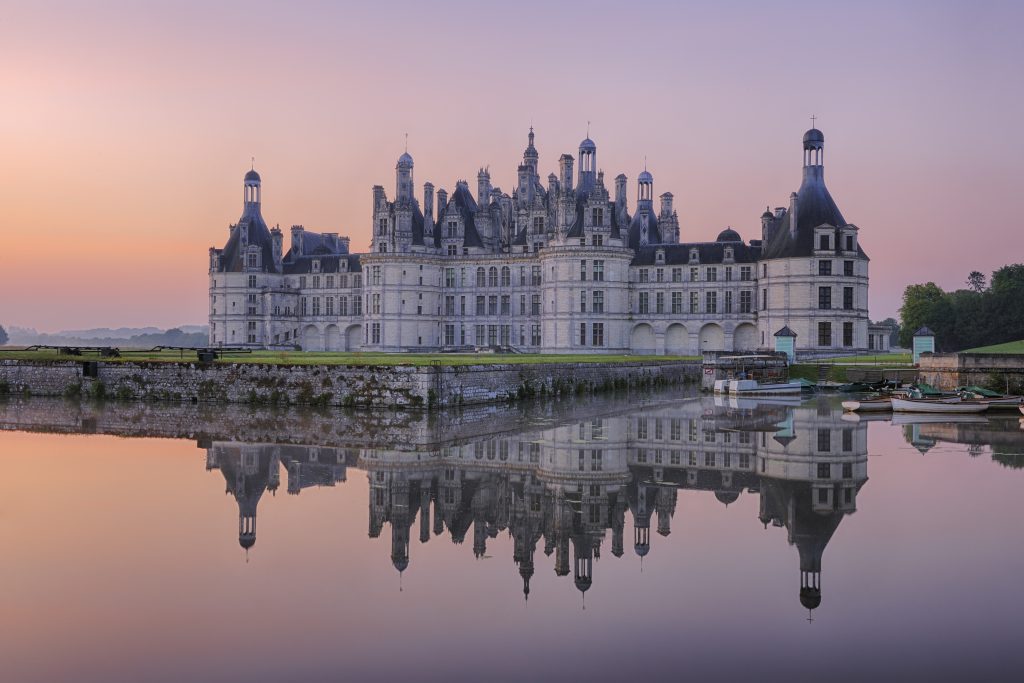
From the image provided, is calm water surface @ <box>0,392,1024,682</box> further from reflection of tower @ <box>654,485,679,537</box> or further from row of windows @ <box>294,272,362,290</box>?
row of windows @ <box>294,272,362,290</box>

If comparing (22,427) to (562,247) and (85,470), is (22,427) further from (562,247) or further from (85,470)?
(562,247)

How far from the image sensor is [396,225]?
6769 cm

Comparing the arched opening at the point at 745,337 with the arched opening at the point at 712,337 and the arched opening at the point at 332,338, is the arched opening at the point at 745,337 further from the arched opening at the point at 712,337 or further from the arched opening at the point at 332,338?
the arched opening at the point at 332,338

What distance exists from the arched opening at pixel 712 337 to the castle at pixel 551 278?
0.35ft

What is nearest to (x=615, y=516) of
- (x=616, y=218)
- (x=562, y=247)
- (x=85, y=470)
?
(x=85, y=470)

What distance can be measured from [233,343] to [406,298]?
1740 cm

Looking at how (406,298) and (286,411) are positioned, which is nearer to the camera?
(286,411)

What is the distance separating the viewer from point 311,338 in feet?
256

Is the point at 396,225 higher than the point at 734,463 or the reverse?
higher

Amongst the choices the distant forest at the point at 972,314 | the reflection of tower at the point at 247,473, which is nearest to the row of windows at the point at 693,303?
the distant forest at the point at 972,314

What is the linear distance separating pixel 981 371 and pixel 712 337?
29217mm

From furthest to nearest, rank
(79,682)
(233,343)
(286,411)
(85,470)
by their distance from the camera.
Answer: (233,343), (286,411), (85,470), (79,682)

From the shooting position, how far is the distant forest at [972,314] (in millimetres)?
73062

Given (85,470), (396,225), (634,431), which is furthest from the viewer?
(396,225)
